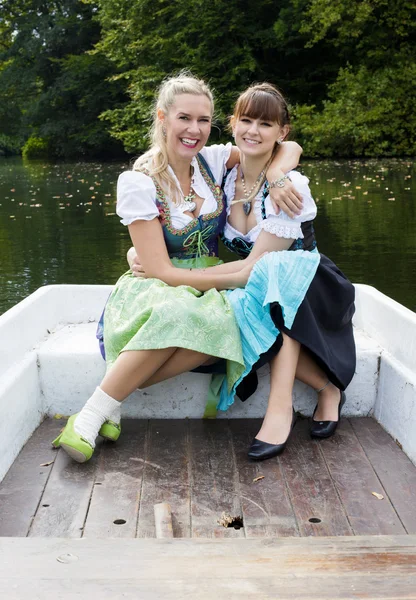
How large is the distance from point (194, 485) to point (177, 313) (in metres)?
0.50

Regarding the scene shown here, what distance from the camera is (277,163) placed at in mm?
2609

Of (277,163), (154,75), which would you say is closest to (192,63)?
(154,75)

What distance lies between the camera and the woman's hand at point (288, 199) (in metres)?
2.47

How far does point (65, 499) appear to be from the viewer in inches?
80.8

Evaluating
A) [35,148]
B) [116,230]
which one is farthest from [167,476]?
[35,148]

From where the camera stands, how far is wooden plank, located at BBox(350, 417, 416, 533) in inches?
78.3

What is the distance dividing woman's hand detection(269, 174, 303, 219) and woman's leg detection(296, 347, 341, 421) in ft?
1.61

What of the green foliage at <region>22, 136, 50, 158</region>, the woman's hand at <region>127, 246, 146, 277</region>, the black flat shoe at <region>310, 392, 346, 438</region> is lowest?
the green foliage at <region>22, 136, 50, 158</region>

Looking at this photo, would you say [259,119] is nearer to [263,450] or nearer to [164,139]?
[164,139]

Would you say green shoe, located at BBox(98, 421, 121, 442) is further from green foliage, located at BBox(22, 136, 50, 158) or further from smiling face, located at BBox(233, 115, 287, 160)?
green foliage, located at BBox(22, 136, 50, 158)

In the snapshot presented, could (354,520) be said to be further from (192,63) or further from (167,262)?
(192,63)

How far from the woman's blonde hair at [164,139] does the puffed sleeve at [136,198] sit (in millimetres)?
64

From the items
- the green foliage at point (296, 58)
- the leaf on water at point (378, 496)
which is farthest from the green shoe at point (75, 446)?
the green foliage at point (296, 58)

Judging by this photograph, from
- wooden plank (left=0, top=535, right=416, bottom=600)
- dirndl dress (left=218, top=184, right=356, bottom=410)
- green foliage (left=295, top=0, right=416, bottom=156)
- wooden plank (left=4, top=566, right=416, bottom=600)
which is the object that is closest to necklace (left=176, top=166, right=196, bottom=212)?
dirndl dress (left=218, top=184, right=356, bottom=410)
